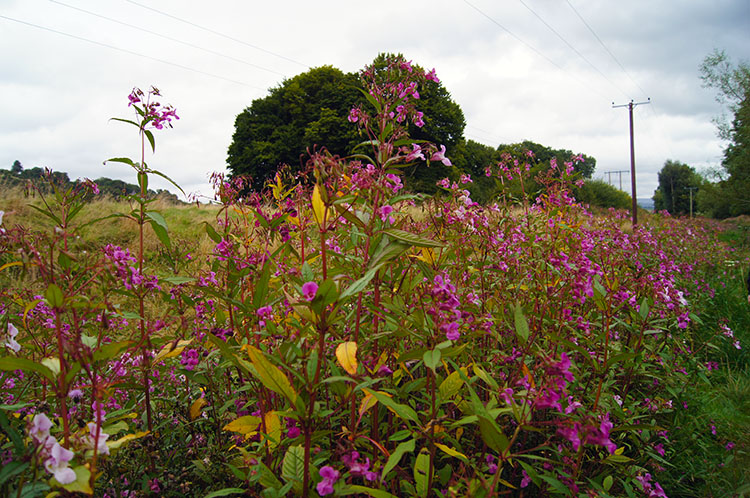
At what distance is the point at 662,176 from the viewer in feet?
206

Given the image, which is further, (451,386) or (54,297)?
(451,386)

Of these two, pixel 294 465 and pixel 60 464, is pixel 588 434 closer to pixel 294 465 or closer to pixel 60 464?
pixel 294 465

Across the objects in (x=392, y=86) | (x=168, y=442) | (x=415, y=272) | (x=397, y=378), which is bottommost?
(x=168, y=442)

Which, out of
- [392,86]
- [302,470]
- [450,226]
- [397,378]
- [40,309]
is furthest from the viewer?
[450,226]

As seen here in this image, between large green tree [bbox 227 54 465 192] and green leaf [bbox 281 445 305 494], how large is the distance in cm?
2073

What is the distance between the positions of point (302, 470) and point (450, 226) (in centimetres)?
116

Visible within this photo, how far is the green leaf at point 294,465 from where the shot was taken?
38.1 inches

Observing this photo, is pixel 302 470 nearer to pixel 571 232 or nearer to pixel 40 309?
pixel 40 309

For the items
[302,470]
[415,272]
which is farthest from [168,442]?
[415,272]

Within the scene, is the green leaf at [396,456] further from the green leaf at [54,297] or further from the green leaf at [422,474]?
the green leaf at [54,297]

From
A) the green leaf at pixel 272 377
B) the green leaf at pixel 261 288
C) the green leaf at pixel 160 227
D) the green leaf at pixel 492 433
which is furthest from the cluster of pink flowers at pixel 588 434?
the green leaf at pixel 160 227

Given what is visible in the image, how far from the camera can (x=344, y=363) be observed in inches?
35.1

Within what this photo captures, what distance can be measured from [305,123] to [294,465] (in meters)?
26.0

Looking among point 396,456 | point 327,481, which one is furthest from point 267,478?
point 396,456
